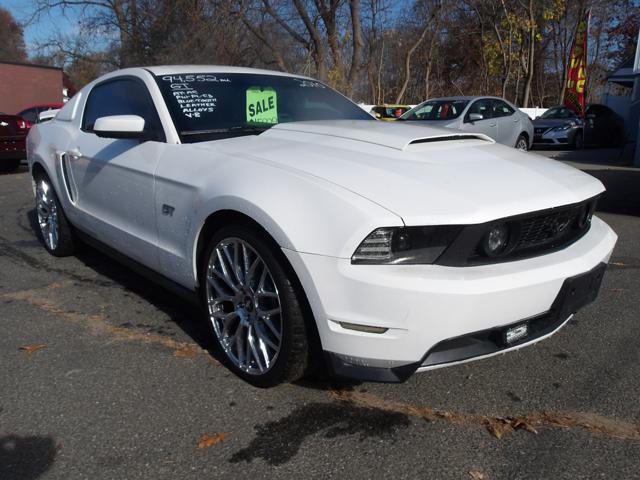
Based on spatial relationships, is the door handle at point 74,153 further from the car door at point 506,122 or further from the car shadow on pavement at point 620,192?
the car door at point 506,122

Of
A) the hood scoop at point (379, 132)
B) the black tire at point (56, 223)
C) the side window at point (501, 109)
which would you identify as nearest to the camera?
the hood scoop at point (379, 132)

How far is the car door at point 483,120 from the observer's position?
11.7 meters

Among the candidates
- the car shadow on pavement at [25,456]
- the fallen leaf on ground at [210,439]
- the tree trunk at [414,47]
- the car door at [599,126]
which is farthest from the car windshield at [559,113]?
the car shadow on pavement at [25,456]

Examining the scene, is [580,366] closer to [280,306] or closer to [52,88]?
[280,306]

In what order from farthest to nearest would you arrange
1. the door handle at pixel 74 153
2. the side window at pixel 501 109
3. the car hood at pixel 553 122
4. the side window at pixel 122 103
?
the car hood at pixel 553 122, the side window at pixel 501 109, the door handle at pixel 74 153, the side window at pixel 122 103

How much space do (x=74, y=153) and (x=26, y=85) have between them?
2685cm

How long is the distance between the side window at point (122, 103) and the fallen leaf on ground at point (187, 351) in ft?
3.82

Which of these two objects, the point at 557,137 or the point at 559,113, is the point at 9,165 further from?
the point at 559,113

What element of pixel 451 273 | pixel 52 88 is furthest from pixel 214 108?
pixel 52 88

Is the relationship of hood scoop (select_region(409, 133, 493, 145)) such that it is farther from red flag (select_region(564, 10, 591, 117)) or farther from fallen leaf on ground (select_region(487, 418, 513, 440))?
red flag (select_region(564, 10, 591, 117))

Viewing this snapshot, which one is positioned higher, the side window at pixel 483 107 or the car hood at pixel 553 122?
the side window at pixel 483 107

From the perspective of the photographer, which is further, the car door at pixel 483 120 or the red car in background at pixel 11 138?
the car door at pixel 483 120

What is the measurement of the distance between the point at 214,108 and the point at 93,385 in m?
1.67

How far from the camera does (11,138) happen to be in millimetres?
11523
